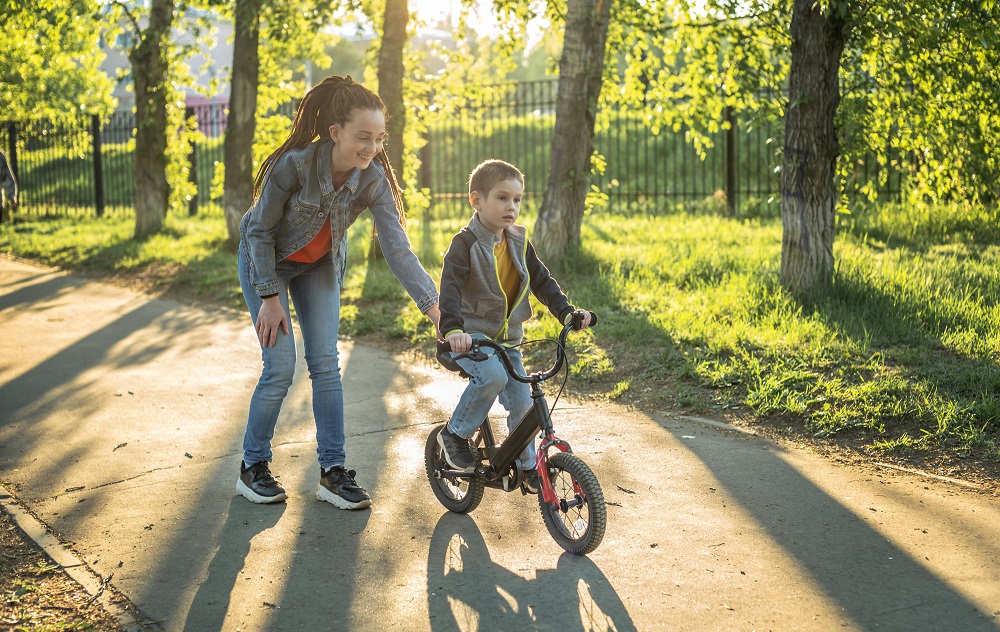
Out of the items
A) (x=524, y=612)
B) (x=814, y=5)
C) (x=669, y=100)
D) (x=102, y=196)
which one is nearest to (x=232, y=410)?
(x=524, y=612)

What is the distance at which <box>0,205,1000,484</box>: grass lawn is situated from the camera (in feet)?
17.9

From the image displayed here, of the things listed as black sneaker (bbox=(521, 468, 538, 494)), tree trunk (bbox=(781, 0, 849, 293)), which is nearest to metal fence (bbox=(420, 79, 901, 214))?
tree trunk (bbox=(781, 0, 849, 293))

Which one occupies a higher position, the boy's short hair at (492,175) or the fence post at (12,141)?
the fence post at (12,141)

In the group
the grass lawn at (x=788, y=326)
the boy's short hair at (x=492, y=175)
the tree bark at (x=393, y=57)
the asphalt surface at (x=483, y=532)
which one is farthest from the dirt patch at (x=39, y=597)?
the tree bark at (x=393, y=57)

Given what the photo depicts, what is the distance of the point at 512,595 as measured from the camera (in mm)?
3600

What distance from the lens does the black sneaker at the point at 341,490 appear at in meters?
4.50

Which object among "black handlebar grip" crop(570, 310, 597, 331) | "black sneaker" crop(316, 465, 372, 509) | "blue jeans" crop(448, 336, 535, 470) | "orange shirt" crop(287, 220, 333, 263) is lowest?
"black sneaker" crop(316, 465, 372, 509)

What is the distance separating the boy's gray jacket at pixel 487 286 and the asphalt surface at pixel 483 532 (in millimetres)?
878

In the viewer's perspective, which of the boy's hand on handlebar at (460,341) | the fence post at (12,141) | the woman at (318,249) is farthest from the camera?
the fence post at (12,141)

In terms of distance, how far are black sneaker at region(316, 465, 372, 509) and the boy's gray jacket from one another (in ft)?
3.14

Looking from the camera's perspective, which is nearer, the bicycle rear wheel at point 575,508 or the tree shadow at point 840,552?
the tree shadow at point 840,552

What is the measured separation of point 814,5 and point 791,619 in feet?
17.9

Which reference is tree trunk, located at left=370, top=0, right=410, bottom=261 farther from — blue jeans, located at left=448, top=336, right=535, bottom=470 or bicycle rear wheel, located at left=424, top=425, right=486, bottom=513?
blue jeans, located at left=448, top=336, right=535, bottom=470

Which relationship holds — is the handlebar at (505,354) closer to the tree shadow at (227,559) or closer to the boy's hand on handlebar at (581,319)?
the boy's hand on handlebar at (581,319)
